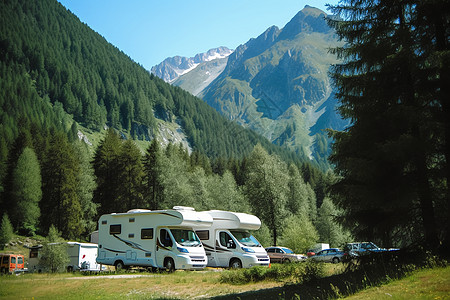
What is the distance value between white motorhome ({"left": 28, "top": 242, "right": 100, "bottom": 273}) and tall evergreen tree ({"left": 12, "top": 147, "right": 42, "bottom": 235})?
Result: 22284 millimetres

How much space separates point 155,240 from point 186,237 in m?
1.90

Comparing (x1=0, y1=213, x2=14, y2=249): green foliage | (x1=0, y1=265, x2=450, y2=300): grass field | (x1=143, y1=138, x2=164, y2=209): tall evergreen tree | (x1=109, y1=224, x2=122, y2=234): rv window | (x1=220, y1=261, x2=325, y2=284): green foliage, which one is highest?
(x1=143, y1=138, x2=164, y2=209): tall evergreen tree

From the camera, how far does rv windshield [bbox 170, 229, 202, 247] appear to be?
22122mm

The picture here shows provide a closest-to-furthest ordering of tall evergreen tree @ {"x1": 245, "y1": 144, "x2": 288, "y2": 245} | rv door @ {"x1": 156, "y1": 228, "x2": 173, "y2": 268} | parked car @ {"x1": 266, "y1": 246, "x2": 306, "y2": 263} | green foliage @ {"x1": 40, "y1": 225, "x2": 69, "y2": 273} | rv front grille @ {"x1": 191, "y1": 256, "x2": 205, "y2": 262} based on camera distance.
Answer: rv front grille @ {"x1": 191, "y1": 256, "x2": 205, "y2": 262}
rv door @ {"x1": 156, "y1": 228, "x2": 173, "y2": 268}
green foliage @ {"x1": 40, "y1": 225, "x2": 69, "y2": 273}
parked car @ {"x1": 266, "y1": 246, "x2": 306, "y2": 263}
tall evergreen tree @ {"x1": 245, "y1": 144, "x2": 288, "y2": 245}

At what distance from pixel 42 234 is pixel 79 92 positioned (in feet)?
395

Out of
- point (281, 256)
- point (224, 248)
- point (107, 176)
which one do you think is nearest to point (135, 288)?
point (224, 248)

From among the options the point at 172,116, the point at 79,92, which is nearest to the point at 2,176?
the point at 79,92

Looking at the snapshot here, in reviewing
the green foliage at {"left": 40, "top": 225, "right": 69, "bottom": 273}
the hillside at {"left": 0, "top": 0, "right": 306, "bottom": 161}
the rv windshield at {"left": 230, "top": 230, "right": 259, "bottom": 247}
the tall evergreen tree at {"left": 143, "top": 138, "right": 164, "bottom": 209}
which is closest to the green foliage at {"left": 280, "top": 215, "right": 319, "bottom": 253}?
the rv windshield at {"left": 230, "top": 230, "right": 259, "bottom": 247}

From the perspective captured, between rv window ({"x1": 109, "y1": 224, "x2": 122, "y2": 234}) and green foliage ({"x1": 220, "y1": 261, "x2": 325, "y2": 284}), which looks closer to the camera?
green foliage ({"x1": 220, "y1": 261, "x2": 325, "y2": 284})

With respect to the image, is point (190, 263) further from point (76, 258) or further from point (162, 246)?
point (76, 258)

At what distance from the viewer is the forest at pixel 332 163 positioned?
1142 cm

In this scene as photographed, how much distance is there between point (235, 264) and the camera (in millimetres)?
23297

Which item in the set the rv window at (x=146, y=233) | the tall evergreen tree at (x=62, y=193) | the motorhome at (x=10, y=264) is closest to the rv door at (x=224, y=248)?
the rv window at (x=146, y=233)

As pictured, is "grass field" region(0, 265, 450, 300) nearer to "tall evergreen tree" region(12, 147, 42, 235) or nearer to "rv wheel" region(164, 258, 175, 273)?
"rv wheel" region(164, 258, 175, 273)
